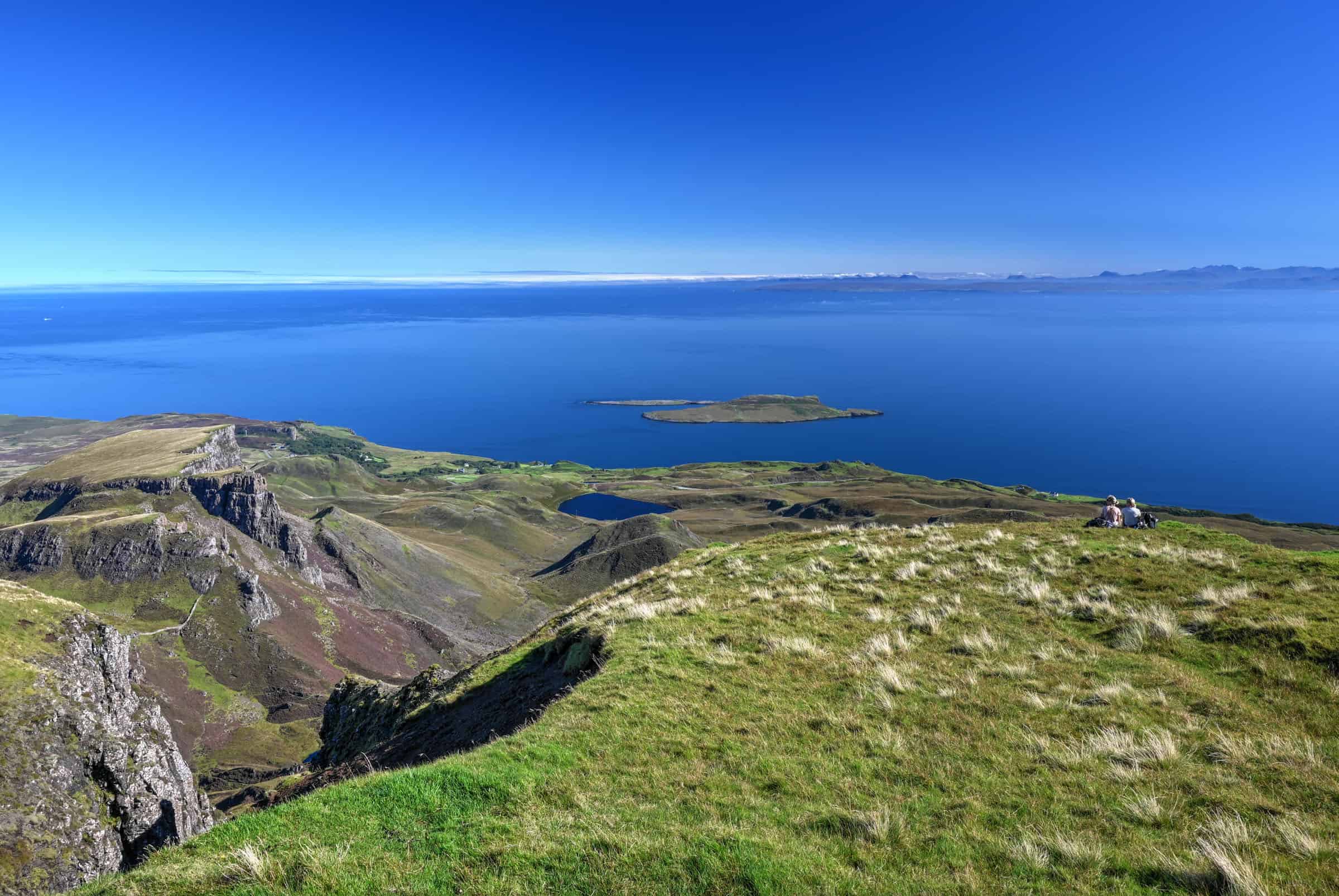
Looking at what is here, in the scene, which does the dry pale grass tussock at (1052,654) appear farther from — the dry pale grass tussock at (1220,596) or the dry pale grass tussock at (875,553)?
the dry pale grass tussock at (875,553)

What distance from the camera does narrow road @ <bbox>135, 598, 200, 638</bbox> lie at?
7519 cm

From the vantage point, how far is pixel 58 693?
4247cm

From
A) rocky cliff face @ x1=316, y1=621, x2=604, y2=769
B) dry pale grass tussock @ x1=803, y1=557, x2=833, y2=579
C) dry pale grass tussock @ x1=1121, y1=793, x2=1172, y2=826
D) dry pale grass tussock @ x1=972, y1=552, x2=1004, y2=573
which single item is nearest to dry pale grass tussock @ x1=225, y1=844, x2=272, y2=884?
rocky cliff face @ x1=316, y1=621, x2=604, y2=769

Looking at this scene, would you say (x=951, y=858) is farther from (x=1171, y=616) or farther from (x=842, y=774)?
(x=1171, y=616)

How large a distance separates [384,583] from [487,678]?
9607 centimetres

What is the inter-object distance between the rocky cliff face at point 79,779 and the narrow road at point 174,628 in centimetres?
2791

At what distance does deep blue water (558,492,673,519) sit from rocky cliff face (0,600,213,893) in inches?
4333

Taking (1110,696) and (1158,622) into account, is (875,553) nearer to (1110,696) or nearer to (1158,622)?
(1158,622)

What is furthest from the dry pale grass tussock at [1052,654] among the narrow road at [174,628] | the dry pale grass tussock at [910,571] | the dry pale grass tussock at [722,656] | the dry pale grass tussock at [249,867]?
the narrow road at [174,628]

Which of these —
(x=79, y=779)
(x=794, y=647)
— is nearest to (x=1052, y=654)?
(x=794, y=647)

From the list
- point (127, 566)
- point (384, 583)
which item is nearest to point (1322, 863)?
point (127, 566)

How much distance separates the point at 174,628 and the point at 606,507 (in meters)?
97.8

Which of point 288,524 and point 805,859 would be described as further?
point 288,524

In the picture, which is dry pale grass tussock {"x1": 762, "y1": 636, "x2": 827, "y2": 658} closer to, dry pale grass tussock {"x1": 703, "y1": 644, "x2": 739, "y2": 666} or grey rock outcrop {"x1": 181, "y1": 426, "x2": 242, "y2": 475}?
dry pale grass tussock {"x1": 703, "y1": 644, "x2": 739, "y2": 666}
